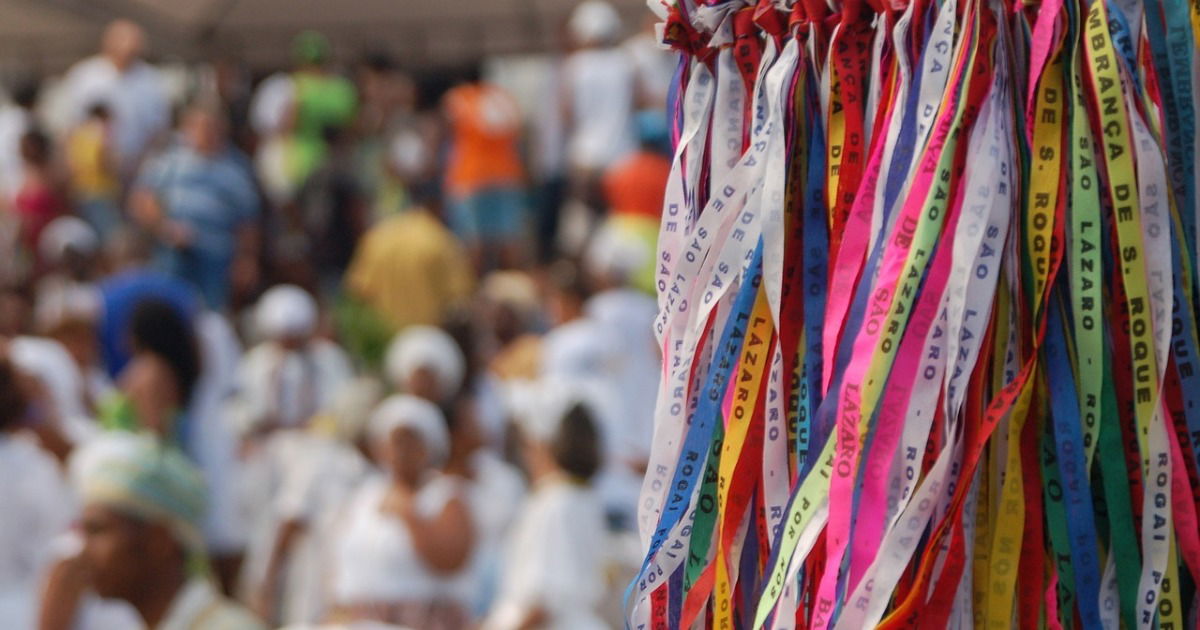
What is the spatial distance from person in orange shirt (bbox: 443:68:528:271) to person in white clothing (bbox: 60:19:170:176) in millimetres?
1807

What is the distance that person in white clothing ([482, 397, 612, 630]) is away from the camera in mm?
5090

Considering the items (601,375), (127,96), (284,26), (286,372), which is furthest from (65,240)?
(601,375)

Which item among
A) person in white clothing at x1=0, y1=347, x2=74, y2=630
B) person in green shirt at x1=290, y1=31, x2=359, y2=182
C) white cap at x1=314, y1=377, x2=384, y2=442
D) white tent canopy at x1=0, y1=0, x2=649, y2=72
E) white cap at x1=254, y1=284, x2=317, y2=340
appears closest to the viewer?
person in white clothing at x1=0, y1=347, x2=74, y2=630

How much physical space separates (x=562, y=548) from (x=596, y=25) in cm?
480

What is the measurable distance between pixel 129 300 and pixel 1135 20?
19.8 ft

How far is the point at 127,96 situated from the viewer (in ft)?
32.9

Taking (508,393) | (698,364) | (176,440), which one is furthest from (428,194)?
(698,364)

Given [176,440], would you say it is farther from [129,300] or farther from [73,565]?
[73,565]

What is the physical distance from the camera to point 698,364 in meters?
1.66

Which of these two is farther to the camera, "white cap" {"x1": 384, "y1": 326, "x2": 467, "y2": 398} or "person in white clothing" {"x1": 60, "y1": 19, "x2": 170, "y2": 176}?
"person in white clothing" {"x1": 60, "y1": 19, "x2": 170, "y2": 176}

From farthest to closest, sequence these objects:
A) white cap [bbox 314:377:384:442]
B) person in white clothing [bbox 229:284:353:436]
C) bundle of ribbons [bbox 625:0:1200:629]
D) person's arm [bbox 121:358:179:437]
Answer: person in white clothing [bbox 229:284:353:436] < white cap [bbox 314:377:384:442] < person's arm [bbox 121:358:179:437] < bundle of ribbons [bbox 625:0:1200:629]

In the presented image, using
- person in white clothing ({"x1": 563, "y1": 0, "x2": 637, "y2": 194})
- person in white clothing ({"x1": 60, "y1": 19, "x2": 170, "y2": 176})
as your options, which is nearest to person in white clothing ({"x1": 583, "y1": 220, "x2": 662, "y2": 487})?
person in white clothing ({"x1": 563, "y1": 0, "x2": 637, "y2": 194})

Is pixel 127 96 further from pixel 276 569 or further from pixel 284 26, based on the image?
pixel 276 569

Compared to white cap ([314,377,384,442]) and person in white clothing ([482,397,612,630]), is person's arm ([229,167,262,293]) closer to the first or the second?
white cap ([314,377,384,442])
